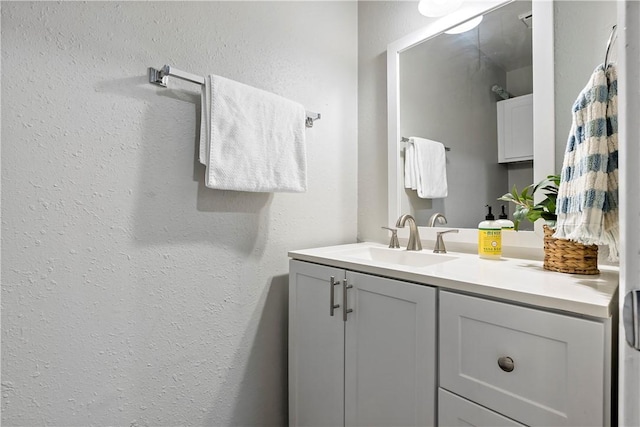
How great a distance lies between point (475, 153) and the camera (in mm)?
1263

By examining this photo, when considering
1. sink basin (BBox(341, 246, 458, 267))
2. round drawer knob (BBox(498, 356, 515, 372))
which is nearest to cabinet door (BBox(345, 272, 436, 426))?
round drawer knob (BBox(498, 356, 515, 372))

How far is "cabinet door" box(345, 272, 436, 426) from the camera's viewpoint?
847mm

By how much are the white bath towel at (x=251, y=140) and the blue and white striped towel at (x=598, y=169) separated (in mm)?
827

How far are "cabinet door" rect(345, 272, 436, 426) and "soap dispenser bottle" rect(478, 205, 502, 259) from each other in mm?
379

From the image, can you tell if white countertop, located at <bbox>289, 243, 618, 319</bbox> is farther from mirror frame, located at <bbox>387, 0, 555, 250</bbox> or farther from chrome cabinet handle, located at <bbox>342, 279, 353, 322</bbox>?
mirror frame, located at <bbox>387, 0, 555, 250</bbox>

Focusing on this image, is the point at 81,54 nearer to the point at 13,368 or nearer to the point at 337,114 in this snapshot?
the point at 13,368

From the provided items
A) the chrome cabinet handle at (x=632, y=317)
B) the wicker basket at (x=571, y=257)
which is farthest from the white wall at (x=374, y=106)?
the chrome cabinet handle at (x=632, y=317)

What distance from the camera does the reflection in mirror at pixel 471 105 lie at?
1.14 m

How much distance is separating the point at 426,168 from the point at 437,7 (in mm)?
613

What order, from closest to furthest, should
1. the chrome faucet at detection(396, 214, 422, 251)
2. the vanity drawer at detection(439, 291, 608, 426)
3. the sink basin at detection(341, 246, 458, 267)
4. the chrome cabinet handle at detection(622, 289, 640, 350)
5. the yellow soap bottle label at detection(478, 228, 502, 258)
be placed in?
the chrome cabinet handle at detection(622, 289, 640, 350)
the vanity drawer at detection(439, 291, 608, 426)
the yellow soap bottle label at detection(478, 228, 502, 258)
the sink basin at detection(341, 246, 458, 267)
the chrome faucet at detection(396, 214, 422, 251)

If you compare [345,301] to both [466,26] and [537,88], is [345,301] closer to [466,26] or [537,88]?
[537,88]

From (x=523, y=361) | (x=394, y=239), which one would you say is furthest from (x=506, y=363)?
(x=394, y=239)

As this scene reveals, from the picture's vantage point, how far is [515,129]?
1.14 metres

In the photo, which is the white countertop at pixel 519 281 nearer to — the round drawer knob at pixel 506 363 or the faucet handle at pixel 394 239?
the round drawer knob at pixel 506 363
